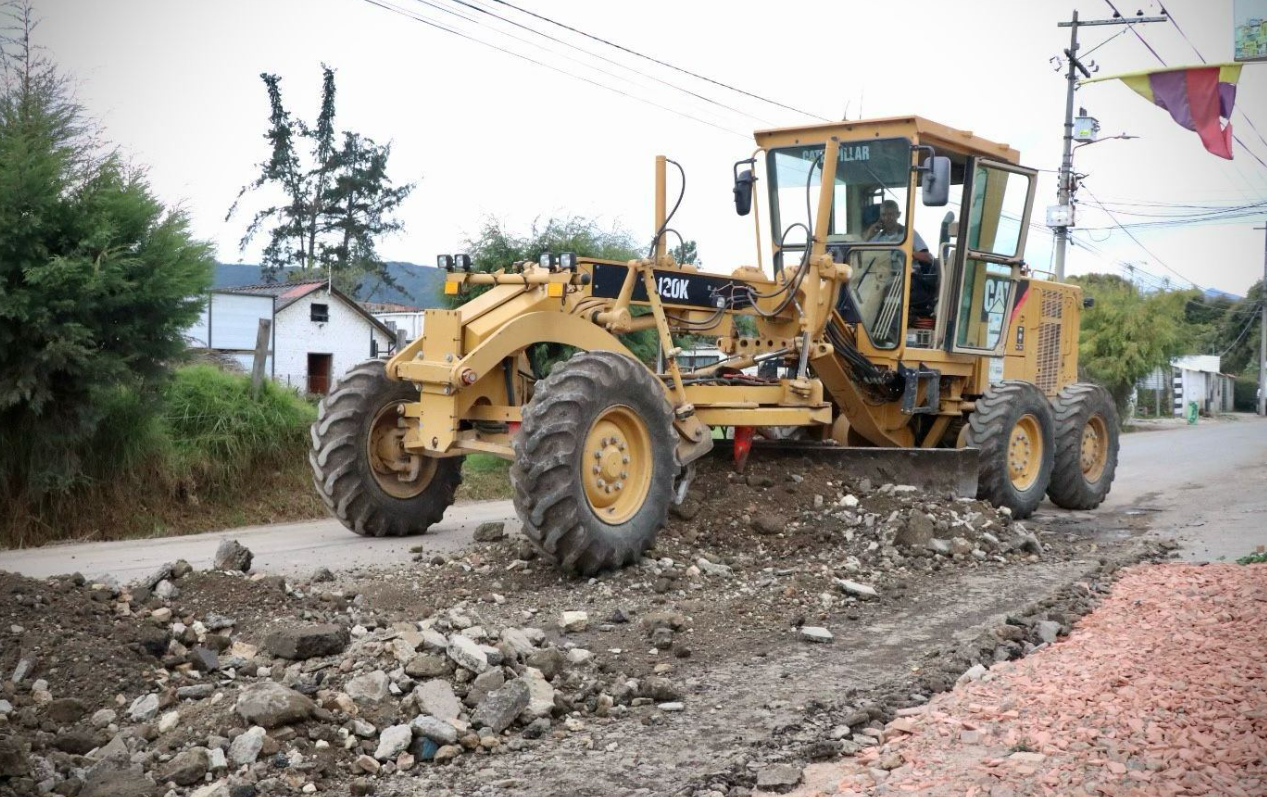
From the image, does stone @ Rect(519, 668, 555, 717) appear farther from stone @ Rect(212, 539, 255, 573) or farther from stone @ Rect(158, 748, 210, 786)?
stone @ Rect(212, 539, 255, 573)

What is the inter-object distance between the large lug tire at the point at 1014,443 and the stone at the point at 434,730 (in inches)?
294

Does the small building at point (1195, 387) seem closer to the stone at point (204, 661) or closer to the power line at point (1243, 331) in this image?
the power line at point (1243, 331)

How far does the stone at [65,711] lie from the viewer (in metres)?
4.82

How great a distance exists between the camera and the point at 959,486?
10.8 m

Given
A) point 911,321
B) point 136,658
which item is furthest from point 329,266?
point 136,658

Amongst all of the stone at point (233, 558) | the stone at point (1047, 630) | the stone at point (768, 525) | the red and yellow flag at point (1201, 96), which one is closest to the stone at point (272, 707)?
the stone at point (233, 558)

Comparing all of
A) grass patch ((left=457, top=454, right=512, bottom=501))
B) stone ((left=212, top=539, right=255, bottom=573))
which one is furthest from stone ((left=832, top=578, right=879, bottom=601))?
grass patch ((left=457, top=454, right=512, bottom=501))

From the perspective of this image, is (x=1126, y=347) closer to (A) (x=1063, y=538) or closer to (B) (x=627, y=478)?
(A) (x=1063, y=538)

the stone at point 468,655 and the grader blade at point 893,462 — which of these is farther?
the grader blade at point 893,462

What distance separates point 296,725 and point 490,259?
489 inches

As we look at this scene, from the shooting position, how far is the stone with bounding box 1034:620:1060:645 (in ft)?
21.7

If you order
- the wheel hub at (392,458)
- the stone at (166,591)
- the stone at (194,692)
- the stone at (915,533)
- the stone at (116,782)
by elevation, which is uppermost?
the wheel hub at (392,458)

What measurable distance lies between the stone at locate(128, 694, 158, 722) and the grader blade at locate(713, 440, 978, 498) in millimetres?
6315

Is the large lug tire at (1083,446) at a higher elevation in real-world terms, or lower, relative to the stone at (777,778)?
higher
